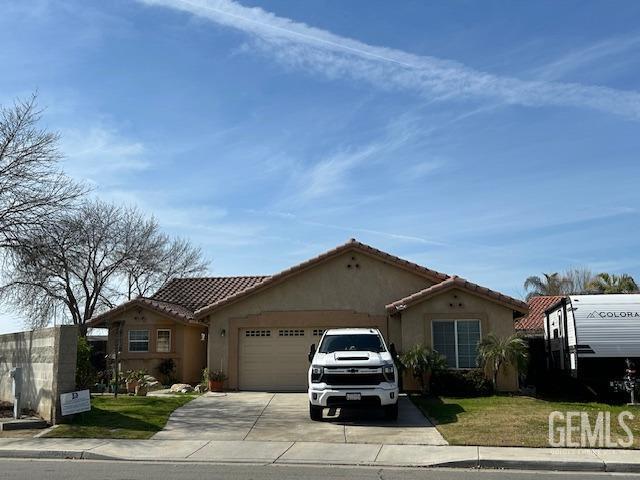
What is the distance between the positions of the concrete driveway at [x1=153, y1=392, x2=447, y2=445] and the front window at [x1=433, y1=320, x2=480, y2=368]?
2.60 m

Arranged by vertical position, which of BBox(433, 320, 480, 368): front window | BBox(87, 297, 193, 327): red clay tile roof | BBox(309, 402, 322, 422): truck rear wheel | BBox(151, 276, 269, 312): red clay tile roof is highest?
BBox(151, 276, 269, 312): red clay tile roof

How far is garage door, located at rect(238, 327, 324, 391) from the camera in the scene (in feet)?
71.2

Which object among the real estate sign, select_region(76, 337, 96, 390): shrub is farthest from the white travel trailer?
select_region(76, 337, 96, 390): shrub

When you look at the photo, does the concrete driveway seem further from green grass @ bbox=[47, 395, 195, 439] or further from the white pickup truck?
the white pickup truck

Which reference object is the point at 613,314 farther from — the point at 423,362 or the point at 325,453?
the point at 325,453

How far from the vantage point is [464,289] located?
20.3 m

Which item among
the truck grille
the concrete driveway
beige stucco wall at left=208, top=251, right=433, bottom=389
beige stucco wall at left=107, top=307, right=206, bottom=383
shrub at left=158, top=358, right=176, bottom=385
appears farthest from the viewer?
beige stucco wall at left=107, top=307, right=206, bottom=383

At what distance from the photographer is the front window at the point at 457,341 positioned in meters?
20.2

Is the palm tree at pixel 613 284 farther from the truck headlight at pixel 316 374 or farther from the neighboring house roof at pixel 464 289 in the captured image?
the truck headlight at pixel 316 374

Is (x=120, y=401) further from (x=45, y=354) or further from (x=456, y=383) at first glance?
(x=456, y=383)

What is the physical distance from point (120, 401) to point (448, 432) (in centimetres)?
950

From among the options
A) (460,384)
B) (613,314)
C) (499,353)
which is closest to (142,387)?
(460,384)

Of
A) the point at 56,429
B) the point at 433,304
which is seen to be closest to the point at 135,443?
the point at 56,429

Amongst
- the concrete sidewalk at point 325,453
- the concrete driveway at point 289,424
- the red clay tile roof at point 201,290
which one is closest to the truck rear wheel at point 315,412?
the concrete driveway at point 289,424
